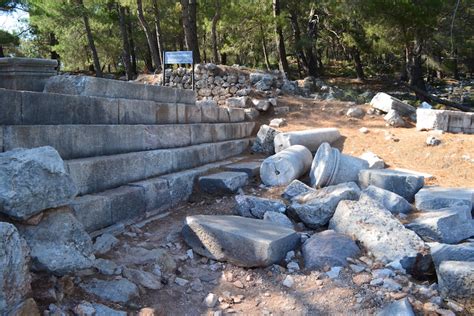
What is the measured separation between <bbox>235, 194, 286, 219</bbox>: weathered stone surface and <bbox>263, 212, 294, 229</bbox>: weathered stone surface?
18 cm

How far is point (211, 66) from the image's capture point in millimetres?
12203

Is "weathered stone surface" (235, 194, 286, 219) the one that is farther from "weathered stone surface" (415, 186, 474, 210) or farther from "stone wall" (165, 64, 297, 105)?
"stone wall" (165, 64, 297, 105)

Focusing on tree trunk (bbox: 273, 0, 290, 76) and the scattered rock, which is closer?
the scattered rock

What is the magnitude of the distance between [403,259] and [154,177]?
3.20 m

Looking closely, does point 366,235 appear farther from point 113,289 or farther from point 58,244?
point 58,244

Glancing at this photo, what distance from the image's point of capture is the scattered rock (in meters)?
3.60

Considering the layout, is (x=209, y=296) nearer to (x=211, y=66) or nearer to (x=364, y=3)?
(x=211, y=66)

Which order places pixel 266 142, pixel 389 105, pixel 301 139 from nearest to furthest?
pixel 301 139, pixel 266 142, pixel 389 105

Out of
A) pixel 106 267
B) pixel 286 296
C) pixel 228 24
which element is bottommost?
pixel 286 296

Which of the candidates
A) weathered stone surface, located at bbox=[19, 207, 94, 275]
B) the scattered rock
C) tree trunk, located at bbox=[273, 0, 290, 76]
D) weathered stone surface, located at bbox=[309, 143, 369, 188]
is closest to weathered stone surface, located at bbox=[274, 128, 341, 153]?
weathered stone surface, located at bbox=[309, 143, 369, 188]

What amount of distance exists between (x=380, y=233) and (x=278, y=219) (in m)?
1.13

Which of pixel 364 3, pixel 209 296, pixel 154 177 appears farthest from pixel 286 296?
pixel 364 3

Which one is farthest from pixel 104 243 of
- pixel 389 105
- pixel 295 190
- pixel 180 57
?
pixel 389 105

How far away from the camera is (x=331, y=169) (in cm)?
630
